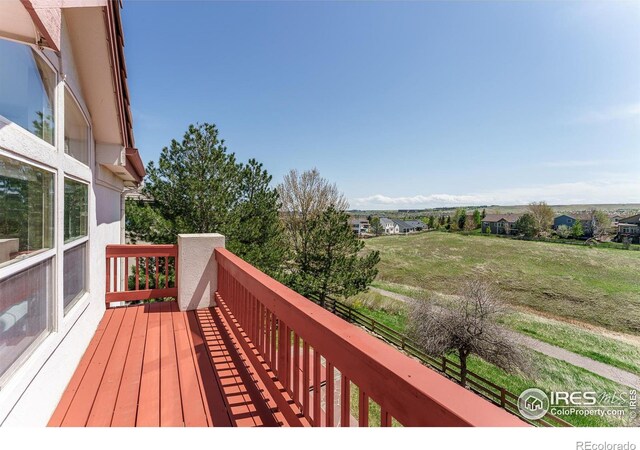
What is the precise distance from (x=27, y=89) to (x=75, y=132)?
1324mm

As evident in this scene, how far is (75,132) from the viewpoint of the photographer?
2.69 meters

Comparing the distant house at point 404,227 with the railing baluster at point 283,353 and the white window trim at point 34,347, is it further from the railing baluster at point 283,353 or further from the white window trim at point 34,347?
the white window trim at point 34,347

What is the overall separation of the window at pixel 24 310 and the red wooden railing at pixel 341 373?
1303 millimetres

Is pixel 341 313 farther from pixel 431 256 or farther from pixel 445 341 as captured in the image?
pixel 431 256

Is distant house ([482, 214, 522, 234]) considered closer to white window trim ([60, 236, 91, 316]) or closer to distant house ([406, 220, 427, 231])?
distant house ([406, 220, 427, 231])

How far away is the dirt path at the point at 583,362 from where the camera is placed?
1090 cm

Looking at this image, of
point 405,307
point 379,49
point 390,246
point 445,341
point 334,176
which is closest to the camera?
point 379,49

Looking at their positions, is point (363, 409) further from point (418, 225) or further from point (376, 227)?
point (418, 225)

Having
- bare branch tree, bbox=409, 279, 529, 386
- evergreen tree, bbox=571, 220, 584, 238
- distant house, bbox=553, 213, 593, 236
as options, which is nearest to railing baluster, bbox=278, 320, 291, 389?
bare branch tree, bbox=409, 279, 529, 386

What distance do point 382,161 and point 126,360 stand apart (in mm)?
24399

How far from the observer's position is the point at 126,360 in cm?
265

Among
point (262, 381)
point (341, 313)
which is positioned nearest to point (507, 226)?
point (341, 313)

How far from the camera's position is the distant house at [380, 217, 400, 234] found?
63156 millimetres
